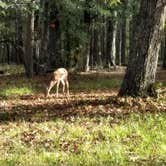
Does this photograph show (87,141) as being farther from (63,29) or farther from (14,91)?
(63,29)

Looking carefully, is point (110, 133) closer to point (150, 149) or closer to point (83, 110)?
point (150, 149)

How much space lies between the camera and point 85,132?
36.3 ft

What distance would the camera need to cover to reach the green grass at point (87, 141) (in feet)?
29.2

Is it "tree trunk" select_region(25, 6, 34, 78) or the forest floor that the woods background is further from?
the forest floor

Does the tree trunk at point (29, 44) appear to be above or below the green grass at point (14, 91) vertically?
above

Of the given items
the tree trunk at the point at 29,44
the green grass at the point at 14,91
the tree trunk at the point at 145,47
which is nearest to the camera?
the tree trunk at the point at 145,47

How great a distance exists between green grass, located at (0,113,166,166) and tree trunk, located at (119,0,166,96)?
220 cm

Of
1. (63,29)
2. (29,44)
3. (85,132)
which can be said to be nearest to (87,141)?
(85,132)

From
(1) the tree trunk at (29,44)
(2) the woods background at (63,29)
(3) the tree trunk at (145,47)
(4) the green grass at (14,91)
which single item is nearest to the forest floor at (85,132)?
(3) the tree trunk at (145,47)

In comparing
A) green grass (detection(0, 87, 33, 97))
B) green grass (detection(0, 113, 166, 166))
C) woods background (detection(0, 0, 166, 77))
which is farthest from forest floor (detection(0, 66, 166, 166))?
woods background (detection(0, 0, 166, 77))

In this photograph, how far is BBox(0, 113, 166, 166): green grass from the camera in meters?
8.89

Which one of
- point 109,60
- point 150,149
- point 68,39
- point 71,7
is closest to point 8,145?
point 150,149

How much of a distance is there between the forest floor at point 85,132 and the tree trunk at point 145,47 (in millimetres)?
429

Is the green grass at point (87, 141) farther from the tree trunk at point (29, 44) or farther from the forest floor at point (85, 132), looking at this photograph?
the tree trunk at point (29, 44)
